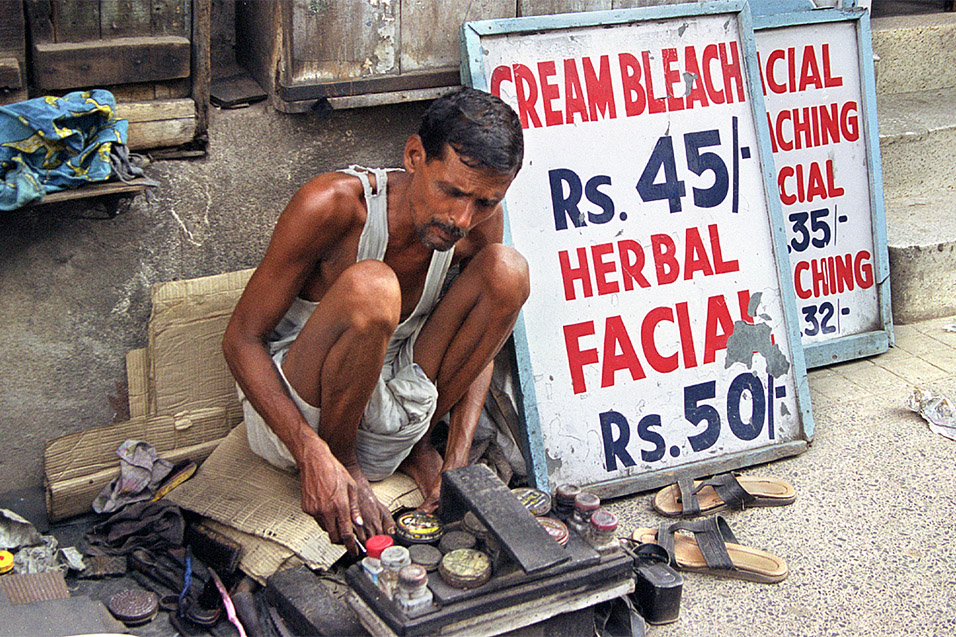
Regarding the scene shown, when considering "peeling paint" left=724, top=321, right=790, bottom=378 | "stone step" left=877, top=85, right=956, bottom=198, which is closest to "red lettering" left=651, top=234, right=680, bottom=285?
"peeling paint" left=724, top=321, right=790, bottom=378

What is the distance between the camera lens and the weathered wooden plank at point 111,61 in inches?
99.3

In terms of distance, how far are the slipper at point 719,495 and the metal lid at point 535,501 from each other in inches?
25.2

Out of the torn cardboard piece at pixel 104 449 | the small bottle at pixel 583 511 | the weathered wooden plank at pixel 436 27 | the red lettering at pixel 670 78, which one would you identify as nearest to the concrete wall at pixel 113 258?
the torn cardboard piece at pixel 104 449

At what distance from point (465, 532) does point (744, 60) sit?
1898 millimetres

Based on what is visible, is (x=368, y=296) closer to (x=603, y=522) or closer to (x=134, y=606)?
(x=603, y=522)

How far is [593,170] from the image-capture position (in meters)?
3.02

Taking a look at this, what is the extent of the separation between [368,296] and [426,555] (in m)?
0.61

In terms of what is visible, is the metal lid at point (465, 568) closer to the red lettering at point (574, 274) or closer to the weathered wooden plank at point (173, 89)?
the red lettering at point (574, 274)

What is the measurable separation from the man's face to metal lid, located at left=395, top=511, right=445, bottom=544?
0.67 metres

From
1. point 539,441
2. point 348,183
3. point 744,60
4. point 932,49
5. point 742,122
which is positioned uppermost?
point 932,49

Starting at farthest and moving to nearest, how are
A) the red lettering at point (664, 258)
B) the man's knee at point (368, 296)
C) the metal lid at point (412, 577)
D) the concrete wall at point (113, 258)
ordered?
the red lettering at point (664, 258) → the concrete wall at point (113, 258) → the man's knee at point (368, 296) → the metal lid at point (412, 577)

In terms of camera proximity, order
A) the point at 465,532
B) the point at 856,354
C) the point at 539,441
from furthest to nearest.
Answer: the point at 856,354 → the point at 539,441 → the point at 465,532

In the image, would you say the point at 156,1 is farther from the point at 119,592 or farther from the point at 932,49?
the point at 932,49

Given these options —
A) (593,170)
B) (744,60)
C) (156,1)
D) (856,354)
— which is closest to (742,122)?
(744,60)
